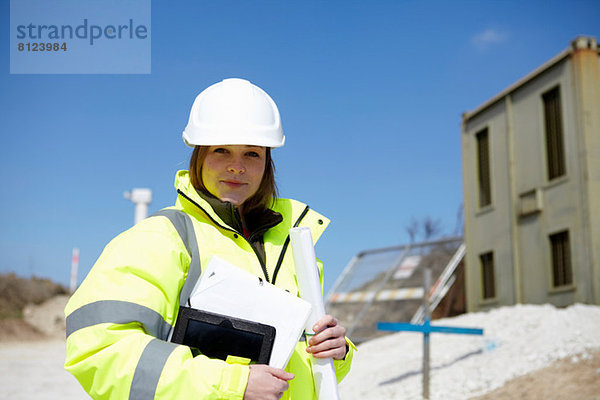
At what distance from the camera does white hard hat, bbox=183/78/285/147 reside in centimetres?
210

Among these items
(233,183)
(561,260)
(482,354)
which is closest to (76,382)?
(482,354)

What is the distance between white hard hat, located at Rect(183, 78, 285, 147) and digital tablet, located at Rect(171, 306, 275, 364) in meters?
0.63

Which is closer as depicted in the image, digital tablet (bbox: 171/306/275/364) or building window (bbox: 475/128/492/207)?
digital tablet (bbox: 171/306/275/364)

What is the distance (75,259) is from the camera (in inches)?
1062

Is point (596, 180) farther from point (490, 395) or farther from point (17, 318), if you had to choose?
point (17, 318)

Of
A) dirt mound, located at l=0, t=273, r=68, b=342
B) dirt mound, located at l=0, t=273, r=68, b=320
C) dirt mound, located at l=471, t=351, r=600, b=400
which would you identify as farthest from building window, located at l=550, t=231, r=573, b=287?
dirt mound, located at l=0, t=273, r=68, b=320

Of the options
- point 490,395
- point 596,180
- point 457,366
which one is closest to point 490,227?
point 596,180

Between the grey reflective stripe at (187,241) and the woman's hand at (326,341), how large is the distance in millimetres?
432

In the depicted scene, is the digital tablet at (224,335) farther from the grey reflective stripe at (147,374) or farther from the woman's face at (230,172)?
the woman's face at (230,172)

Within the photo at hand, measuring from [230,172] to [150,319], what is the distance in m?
0.65

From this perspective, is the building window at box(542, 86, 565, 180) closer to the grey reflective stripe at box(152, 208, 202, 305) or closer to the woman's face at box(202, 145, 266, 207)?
the woman's face at box(202, 145, 266, 207)

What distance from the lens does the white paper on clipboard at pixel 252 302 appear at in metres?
1.81

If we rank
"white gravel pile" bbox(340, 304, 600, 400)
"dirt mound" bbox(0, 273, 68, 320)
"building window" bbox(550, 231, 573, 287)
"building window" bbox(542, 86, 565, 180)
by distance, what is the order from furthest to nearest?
1. "dirt mound" bbox(0, 273, 68, 320)
2. "building window" bbox(542, 86, 565, 180)
3. "building window" bbox(550, 231, 573, 287)
4. "white gravel pile" bbox(340, 304, 600, 400)

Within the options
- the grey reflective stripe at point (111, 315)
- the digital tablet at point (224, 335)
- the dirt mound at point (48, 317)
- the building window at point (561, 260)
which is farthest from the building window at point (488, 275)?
the dirt mound at point (48, 317)
